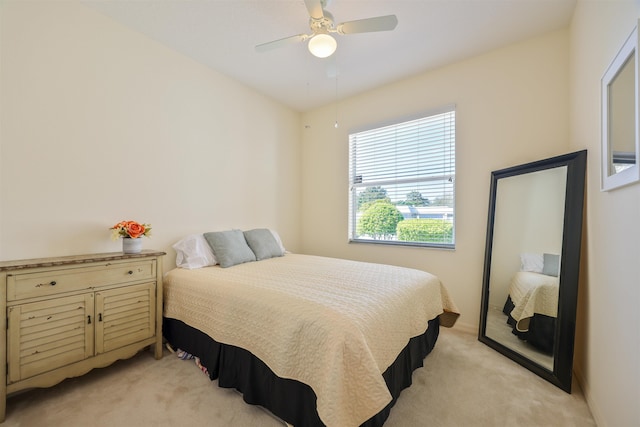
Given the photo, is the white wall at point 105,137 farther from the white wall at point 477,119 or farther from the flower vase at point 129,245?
the white wall at point 477,119

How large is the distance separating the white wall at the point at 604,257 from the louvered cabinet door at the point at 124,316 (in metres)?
2.88

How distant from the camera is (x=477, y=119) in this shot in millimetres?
2695

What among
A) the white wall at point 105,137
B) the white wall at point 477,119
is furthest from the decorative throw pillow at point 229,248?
the white wall at point 477,119

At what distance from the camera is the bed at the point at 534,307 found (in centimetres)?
195

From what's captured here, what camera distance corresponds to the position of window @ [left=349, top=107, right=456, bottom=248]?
2.92 m

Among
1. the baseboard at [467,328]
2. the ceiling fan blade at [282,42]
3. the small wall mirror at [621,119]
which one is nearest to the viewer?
the small wall mirror at [621,119]

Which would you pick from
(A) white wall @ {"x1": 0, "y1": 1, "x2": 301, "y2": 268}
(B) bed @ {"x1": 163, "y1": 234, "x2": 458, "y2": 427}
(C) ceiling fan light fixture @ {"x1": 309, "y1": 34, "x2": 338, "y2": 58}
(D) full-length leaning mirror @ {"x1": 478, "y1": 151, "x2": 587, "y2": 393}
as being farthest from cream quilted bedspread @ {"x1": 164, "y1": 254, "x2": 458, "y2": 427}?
(C) ceiling fan light fixture @ {"x1": 309, "y1": 34, "x2": 338, "y2": 58}

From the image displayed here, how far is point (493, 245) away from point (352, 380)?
2.00m

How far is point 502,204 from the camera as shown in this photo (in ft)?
8.03

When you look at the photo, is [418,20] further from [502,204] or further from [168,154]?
[168,154]

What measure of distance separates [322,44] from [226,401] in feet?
7.94

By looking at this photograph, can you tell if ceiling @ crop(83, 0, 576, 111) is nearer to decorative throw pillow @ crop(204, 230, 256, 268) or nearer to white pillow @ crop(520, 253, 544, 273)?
decorative throw pillow @ crop(204, 230, 256, 268)

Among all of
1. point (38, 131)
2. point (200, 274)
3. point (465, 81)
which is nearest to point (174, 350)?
point (200, 274)

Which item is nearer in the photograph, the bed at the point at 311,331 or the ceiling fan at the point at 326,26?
the bed at the point at 311,331
